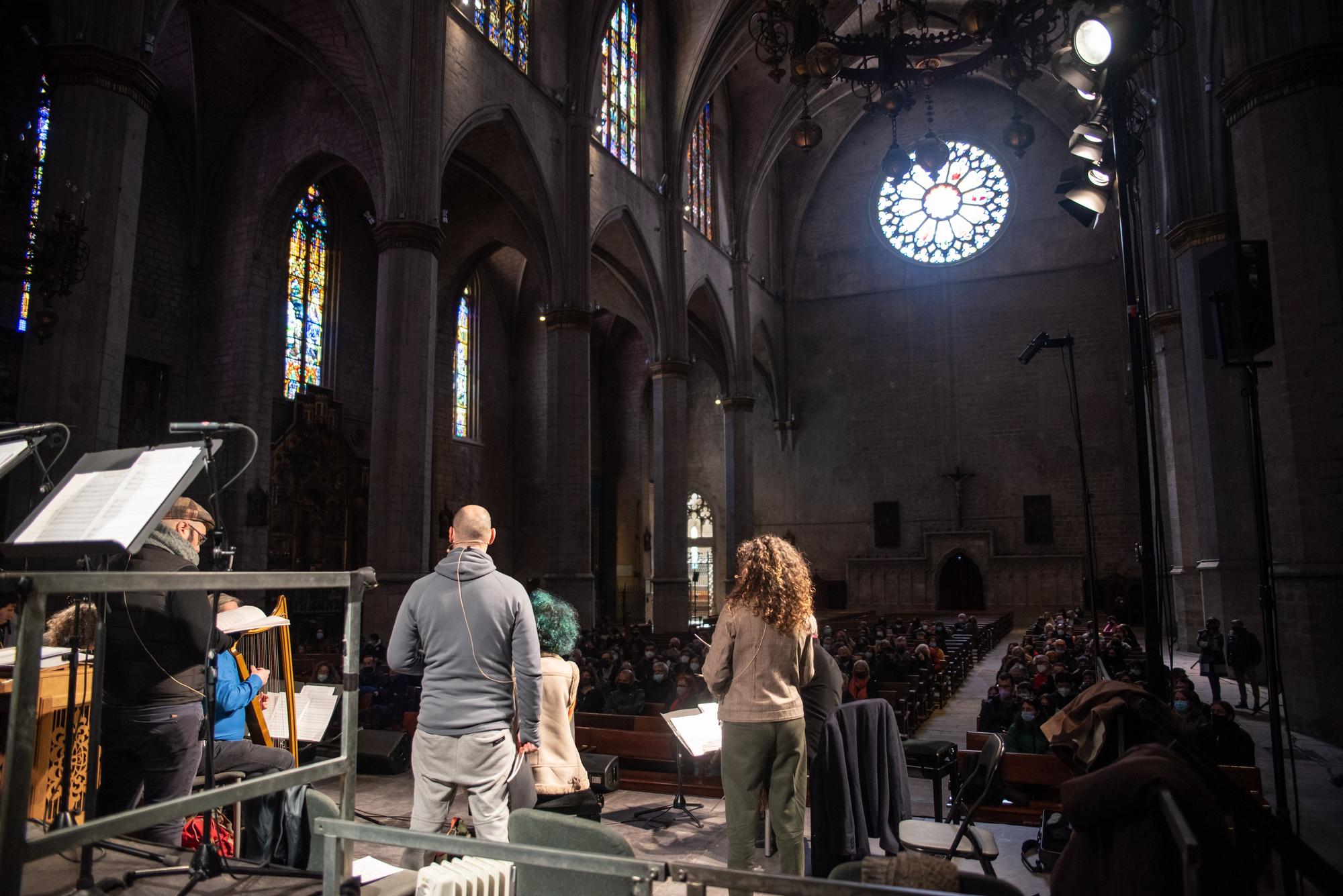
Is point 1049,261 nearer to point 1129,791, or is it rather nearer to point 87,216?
point 87,216

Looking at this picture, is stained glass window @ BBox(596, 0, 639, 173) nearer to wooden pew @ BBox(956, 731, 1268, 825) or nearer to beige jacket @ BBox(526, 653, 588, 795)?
wooden pew @ BBox(956, 731, 1268, 825)

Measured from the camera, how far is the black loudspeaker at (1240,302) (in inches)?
158

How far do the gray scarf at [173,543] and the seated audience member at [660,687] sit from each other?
21.0 feet

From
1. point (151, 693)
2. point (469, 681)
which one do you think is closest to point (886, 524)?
point (469, 681)

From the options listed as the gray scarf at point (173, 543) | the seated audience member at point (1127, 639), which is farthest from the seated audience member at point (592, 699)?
the seated audience member at point (1127, 639)

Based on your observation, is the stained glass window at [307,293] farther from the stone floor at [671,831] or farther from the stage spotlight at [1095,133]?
the stage spotlight at [1095,133]

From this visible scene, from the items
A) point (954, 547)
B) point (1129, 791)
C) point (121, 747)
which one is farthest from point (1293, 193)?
point (954, 547)

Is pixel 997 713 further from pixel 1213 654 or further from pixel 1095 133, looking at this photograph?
pixel 1213 654

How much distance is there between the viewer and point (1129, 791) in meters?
2.16

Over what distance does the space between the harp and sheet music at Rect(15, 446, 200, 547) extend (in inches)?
42.4

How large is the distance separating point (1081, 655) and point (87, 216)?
1148cm

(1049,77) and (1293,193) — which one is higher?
(1049,77)

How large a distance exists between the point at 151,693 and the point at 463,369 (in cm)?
1964

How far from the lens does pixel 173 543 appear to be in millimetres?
3117
